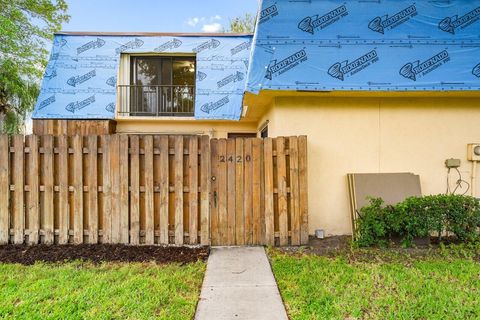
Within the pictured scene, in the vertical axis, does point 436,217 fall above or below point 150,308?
above

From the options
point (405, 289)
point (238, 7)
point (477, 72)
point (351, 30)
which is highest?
point (238, 7)

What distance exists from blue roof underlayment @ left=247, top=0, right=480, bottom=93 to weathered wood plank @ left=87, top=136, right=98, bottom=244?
288 centimetres

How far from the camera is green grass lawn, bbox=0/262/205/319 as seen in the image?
2980 mm

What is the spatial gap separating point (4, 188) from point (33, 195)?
498 mm

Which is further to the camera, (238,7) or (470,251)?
(238,7)

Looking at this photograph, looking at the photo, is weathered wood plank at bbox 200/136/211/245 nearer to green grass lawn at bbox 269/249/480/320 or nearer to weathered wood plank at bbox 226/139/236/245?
weathered wood plank at bbox 226/139/236/245

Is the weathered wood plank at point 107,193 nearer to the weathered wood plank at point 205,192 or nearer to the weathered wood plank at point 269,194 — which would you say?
the weathered wood plank at point 205,192

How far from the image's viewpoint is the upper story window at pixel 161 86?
489 inches

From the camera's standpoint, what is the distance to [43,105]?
35.0ft

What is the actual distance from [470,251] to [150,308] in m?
4.80

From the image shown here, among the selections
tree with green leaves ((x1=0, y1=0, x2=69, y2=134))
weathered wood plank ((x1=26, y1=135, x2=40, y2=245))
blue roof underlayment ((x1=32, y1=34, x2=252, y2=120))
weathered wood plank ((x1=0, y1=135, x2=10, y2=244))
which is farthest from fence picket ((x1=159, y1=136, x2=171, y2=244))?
tree with green leaves ((x1=0, y1=0, x2=69, y2=134))

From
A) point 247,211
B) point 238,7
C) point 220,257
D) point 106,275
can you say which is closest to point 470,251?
point 247,211

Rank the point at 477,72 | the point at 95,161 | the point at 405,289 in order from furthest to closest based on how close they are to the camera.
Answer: the point at 477,72 → the point at 95,161 → the point at 405,289

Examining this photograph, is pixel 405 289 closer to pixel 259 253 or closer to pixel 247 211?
pixel 259 253
